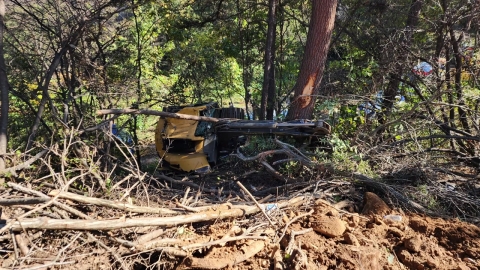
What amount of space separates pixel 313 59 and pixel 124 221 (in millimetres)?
4938

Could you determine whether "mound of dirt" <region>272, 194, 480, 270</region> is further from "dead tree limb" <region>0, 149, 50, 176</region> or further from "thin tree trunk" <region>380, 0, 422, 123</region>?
"dead tree limb" <region>0, 149, 50, 176</region>

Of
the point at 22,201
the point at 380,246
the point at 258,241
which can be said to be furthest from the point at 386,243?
the point at 22,201

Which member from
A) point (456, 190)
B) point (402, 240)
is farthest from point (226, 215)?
point (456, 190)

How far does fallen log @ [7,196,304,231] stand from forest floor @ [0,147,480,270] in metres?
0.01

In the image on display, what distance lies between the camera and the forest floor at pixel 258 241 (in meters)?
3.31

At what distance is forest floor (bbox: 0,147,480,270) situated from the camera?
331 centimetres

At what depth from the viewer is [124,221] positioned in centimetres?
342

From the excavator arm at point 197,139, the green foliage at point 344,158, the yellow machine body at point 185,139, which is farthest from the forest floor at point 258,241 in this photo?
the yellow machine body at point 185,139

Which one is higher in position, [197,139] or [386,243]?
[197,139]

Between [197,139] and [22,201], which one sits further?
[197,139]

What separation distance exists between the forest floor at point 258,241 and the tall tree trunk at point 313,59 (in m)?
2.70

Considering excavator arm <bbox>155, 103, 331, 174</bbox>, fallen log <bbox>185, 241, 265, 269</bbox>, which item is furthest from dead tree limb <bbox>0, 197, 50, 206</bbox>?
excavator arm <bbox>155, 103, 331, 174</bbox>

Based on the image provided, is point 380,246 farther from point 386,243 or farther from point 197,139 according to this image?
point 197,139

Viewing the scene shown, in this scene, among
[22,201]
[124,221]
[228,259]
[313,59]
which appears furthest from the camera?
[313,59]
